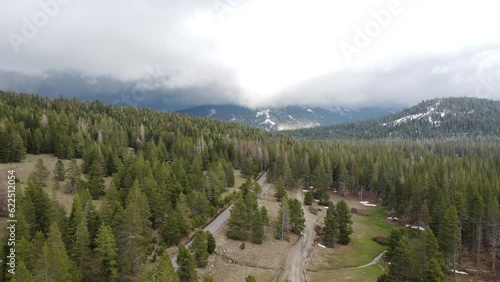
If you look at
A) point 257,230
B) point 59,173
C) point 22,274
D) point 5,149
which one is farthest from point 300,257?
point 5,149

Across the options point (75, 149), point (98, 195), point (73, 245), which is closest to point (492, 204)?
point (73, 245)

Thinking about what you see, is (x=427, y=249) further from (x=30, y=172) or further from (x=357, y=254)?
(x=30, y=172)

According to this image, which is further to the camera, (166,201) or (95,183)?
(95,183)

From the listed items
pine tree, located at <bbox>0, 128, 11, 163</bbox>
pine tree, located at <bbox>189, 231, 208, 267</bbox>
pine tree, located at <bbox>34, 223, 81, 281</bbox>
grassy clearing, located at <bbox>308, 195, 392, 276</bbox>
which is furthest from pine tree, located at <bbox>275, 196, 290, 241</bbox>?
pine tree, located at <bbox>0, 128, 11, 163</bbox>

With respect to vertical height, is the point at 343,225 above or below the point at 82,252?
below

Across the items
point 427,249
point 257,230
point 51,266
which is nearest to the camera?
point 51,266

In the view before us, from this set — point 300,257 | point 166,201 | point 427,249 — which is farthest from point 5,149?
point 427,249

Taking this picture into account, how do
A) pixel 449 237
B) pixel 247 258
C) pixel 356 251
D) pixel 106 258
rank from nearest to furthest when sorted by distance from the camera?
1. pixel 106 258
2. pixel 449 237
3. pixel 247 258
4. pixel 356 251

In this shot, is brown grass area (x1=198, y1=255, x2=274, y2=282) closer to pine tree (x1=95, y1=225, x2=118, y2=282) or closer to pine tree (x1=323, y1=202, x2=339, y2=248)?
pine tree (x1=95, y1=225, x2=118, y2=282)

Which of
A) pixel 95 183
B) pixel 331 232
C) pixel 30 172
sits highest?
pixel 30 172
